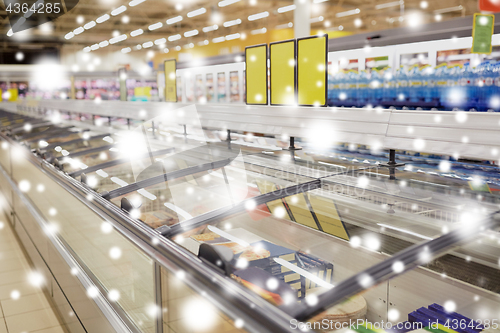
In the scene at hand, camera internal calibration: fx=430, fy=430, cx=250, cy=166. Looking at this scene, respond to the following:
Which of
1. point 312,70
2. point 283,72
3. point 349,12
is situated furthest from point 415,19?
point 312,70

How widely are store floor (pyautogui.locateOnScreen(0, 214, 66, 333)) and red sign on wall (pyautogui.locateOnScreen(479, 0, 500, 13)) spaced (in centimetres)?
541

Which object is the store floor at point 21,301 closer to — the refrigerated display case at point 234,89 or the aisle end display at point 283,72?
the aisle end display at point 283,72

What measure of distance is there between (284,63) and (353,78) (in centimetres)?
123

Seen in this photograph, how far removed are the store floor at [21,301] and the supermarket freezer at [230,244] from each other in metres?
0.47

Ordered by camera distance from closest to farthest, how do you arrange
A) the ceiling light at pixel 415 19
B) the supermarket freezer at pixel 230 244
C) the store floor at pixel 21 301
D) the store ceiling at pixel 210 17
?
the supermarket freezer at pixel 230 244
the store floor at pixel 21 301
the store ceiling at pixel 210 17
the ceiling light at pixel 415 19

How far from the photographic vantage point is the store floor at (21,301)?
10.4 feet

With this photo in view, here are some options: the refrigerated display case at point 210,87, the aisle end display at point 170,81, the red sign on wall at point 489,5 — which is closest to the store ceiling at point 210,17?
the refrigerated display case at point 210,87

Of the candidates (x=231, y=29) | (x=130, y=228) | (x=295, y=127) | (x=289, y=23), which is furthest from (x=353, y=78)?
(x=231, y=29)

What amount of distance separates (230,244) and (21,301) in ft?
9.02

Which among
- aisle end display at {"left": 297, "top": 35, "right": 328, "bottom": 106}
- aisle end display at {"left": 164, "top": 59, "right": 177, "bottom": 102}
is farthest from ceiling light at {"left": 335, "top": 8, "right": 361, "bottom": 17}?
aisle end display at {"left": 297, "top": 35, "right": 328, "bottom": 106}

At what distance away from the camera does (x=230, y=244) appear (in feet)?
5.50

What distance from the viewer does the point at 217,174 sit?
2.37 meters

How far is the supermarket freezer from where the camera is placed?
1.23m

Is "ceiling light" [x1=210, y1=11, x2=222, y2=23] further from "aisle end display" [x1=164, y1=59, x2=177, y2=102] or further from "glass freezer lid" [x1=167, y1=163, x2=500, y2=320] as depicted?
"glass freezer lid" [x1=167, y1=163, x2=500, y2=320]
